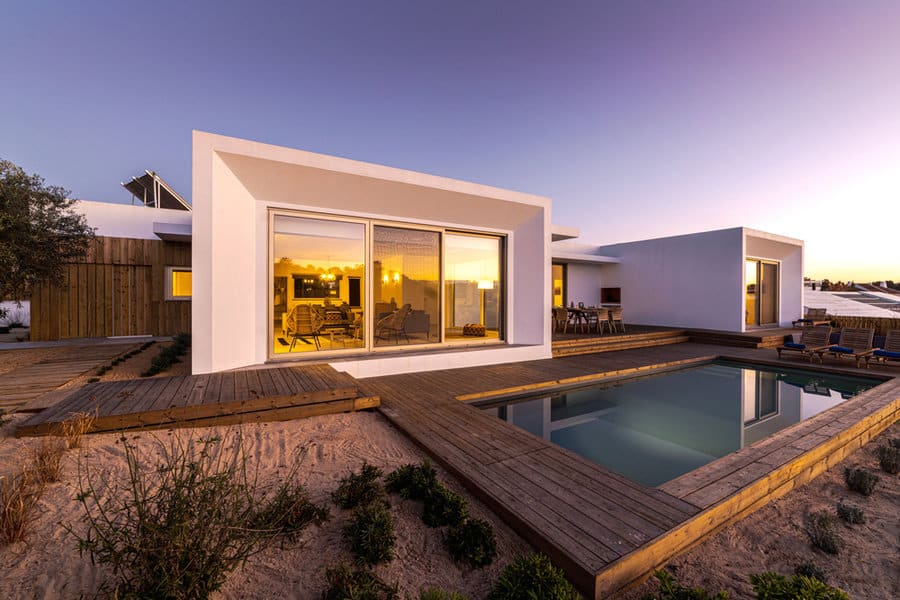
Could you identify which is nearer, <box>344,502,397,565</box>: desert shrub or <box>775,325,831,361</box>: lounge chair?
<box>344,502,397,565</box>: desert shrub

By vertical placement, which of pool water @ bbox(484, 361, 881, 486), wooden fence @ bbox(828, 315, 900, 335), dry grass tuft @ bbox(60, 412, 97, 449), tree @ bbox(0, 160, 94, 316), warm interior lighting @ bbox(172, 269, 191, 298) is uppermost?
tree @ bbox(0, 160, 94, 316)

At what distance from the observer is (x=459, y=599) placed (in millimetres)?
1503

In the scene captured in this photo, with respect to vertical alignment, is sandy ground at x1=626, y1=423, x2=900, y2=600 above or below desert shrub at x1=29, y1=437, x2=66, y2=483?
below

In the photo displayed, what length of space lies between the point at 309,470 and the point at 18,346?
1047cm

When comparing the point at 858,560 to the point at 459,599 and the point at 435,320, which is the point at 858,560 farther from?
the point at 435,320

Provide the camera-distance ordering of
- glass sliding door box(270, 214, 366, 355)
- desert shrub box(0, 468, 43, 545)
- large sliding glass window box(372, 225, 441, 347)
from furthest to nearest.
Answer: large sliding glass window box(372, 225, 441, 347) < glass sliding door box(270, 214, 366, 355) < desert shrub box(0, 468, 43, 545)

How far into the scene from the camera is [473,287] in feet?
26.5

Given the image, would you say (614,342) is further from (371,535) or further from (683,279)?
(371,535)

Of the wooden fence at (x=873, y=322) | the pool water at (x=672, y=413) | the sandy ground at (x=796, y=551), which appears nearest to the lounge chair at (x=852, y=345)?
the pool water at (x=672, y=413)

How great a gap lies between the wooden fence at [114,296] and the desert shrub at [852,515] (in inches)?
507

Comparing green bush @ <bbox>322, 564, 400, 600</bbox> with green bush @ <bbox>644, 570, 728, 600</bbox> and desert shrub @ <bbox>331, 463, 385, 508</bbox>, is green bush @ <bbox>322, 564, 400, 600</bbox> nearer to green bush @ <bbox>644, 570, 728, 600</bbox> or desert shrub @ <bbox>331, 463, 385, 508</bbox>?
desert shrub @ <bbox>331, 463, 385, 508</bbox>

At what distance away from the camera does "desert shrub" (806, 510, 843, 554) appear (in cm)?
224

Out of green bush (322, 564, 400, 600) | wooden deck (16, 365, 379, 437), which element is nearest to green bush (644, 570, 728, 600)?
green bush (322, 564, 400, 600)

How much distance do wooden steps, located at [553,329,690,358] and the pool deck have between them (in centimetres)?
408
